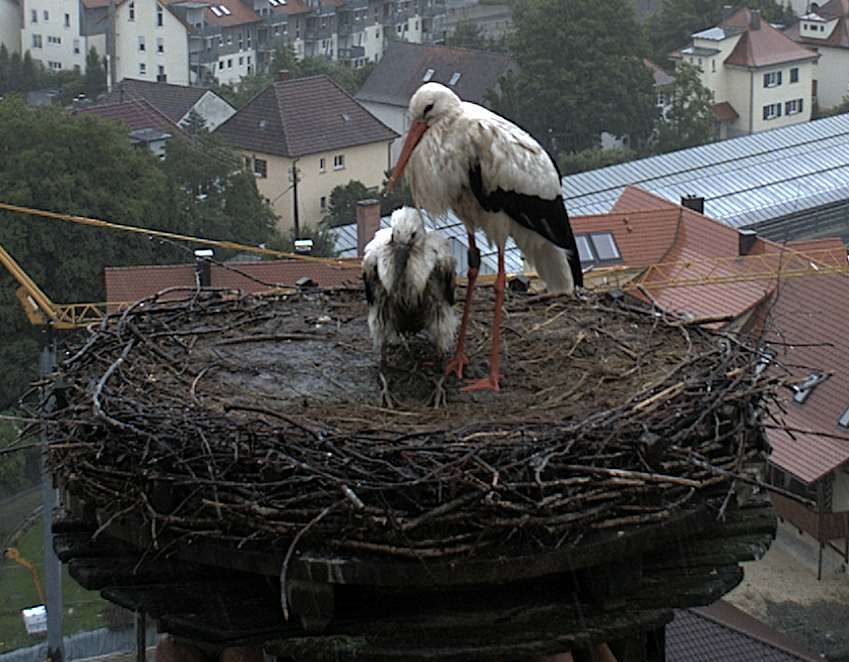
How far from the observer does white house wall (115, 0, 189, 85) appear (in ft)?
199

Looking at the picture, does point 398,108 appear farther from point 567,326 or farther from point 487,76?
point 567,326

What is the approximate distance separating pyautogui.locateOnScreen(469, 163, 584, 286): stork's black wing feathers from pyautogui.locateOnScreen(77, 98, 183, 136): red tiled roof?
129 ft

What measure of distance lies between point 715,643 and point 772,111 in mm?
44815

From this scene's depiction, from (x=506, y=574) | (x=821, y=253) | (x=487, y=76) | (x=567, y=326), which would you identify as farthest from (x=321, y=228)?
(x=506, y=574)

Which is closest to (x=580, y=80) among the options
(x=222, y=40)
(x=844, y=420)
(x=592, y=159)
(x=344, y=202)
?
(x=592, y=159)

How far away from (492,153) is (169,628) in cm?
224

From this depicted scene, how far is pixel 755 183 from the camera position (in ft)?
130

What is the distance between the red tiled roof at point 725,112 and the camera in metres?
56.5

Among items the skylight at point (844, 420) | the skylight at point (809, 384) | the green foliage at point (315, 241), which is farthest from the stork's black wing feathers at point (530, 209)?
the green foliage at point (315, 241)

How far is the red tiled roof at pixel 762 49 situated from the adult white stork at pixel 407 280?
49541 millimetres

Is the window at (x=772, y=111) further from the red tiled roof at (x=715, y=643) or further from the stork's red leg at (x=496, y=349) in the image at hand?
the stork's red leg at (x=496, y=349)

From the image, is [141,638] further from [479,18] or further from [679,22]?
[479,18]

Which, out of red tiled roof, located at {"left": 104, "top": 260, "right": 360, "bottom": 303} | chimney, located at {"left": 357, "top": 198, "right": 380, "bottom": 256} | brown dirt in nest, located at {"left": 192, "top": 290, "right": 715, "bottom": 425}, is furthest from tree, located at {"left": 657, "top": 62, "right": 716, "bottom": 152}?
brown dirt in nest, located at {"left": 192, "top": 290, "right": 715, "bottom": 425}

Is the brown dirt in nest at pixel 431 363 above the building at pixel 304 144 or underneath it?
above
